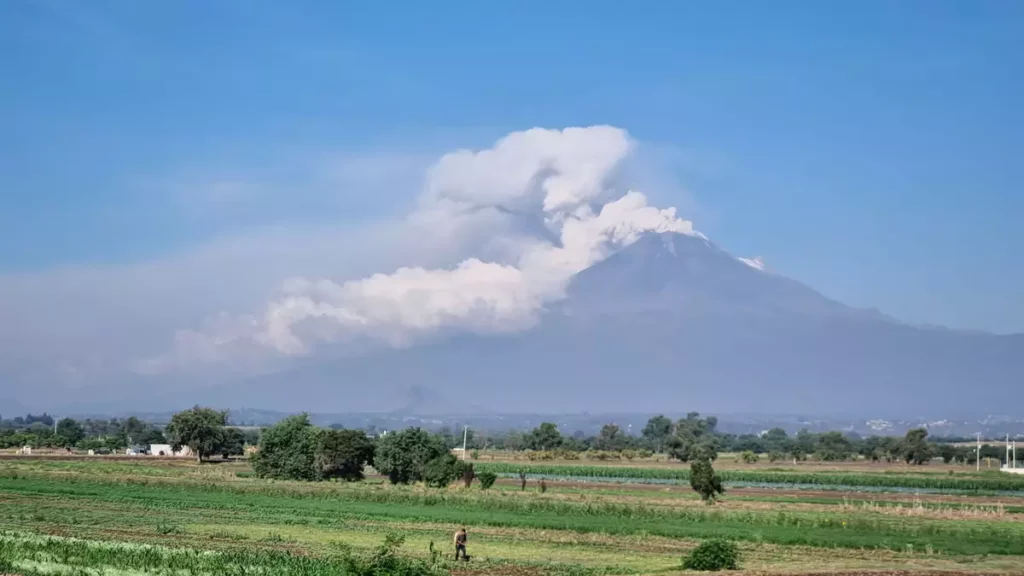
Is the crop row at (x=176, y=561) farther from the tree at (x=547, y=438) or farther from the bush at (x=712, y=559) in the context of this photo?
the tree at (x=547, y=438)

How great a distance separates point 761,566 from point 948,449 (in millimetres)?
149419

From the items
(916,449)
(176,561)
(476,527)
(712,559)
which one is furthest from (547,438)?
(176,561)

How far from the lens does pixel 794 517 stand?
53.3 meters

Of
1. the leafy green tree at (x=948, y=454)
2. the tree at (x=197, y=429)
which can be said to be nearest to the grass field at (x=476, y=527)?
the tree at (x=197, y=429)

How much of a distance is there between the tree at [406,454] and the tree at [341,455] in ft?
5.69

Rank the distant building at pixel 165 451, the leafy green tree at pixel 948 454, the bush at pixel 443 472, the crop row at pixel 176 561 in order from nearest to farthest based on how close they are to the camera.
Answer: the crop row at pixel 176 561 → the bush at pixel 443 472 → the distant building at pixel 165 451 → the leafy green tree at pixel 948 454

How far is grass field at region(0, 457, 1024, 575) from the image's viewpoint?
32531 millimetres

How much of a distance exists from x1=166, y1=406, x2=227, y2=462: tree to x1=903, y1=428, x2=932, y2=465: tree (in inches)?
3875

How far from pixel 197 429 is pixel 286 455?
37.8m

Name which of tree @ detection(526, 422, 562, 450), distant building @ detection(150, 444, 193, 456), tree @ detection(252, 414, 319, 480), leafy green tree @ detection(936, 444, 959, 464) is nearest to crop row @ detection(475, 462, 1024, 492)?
tree @ detection(252, 414, 319, 480)

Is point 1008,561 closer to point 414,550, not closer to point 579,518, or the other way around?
point 414,550

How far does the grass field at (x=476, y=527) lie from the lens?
32.5m

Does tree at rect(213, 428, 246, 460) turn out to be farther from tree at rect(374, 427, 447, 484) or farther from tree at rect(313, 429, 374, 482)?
tree at rect(374, 427, 447, 484)

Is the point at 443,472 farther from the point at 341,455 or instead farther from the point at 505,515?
the point at 505,515
